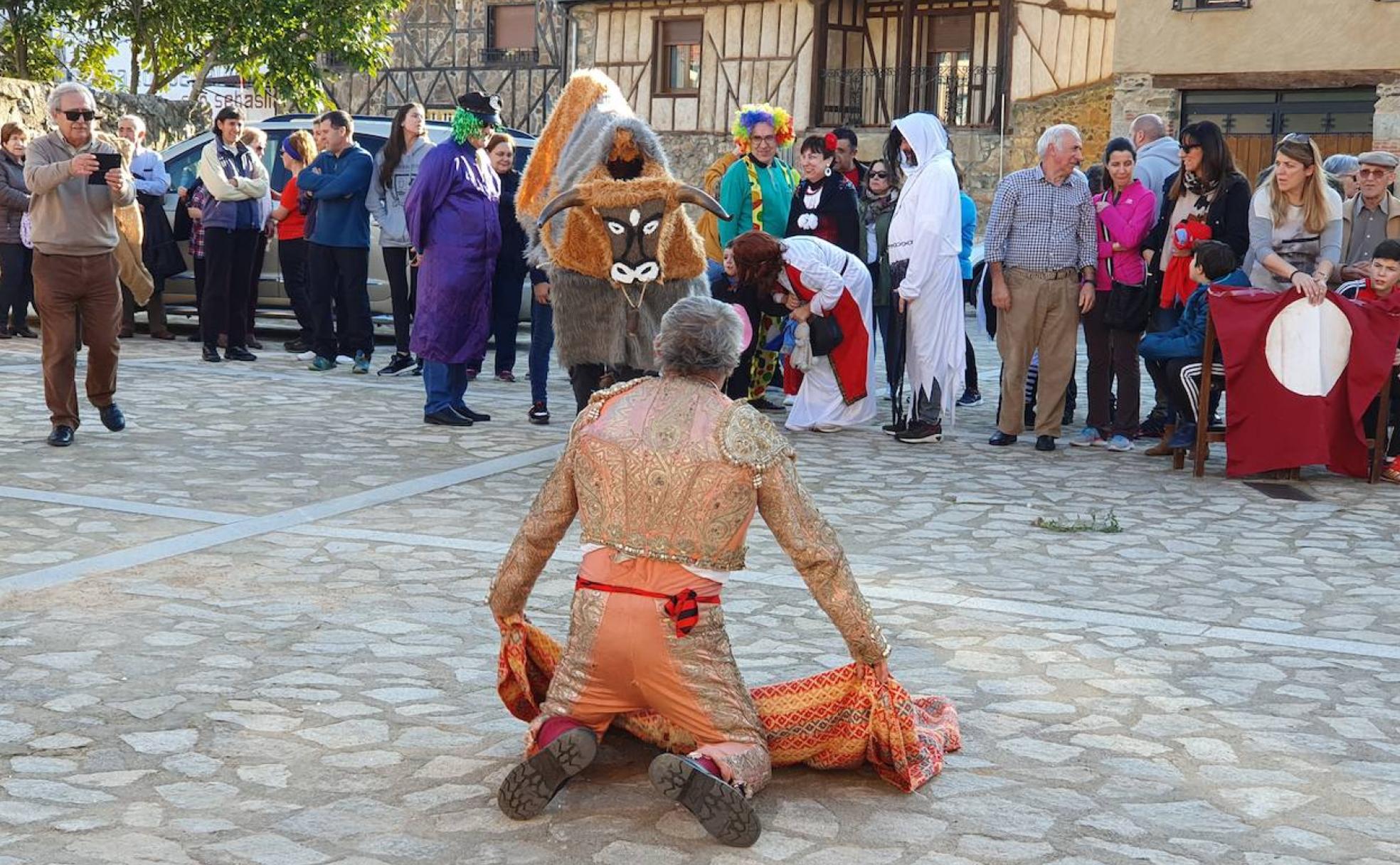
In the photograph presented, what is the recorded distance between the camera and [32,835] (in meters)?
3.70

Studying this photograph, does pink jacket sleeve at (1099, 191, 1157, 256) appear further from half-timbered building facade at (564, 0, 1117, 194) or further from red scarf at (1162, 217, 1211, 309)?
half-timbered building facade at (564, 0, 1117, 194)

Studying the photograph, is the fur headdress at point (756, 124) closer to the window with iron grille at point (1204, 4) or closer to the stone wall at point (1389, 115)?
the stone wall at point (1389, 115)

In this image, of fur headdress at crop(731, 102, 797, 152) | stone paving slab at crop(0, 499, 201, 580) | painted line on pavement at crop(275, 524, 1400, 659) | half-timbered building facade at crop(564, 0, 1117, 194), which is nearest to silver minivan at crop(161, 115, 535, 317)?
fur headdress at crop(731, 102, 797, 152)

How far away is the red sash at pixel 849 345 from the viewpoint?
10.3 metres

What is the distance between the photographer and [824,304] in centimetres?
1017

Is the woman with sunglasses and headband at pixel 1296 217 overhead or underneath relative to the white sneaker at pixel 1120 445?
overhead

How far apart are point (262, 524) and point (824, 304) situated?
4079 millimetres

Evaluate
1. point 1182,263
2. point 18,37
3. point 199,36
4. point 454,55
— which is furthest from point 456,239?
point 454,55

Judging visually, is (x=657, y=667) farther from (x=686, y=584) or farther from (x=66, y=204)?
(x=66, y=204)

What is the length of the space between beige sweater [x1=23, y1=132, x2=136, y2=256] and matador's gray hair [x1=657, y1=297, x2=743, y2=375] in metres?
5.48

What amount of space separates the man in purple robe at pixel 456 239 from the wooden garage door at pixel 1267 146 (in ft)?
55.3

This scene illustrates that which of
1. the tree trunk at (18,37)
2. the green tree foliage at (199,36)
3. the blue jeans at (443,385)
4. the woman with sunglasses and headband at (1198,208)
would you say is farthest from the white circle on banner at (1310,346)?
the tree trunk at (18,37)

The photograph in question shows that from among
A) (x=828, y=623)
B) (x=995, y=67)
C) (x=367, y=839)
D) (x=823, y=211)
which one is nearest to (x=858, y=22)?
(x=995, y=67)

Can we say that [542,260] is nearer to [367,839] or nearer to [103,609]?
[103,609]
